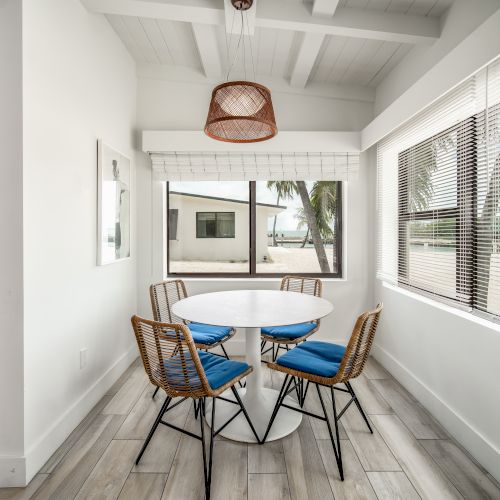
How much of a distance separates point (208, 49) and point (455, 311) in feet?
8.82

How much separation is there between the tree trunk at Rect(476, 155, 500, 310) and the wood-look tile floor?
890 millimetres

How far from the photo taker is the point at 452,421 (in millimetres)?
2105

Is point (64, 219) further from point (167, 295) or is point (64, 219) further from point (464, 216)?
point (464, 216)

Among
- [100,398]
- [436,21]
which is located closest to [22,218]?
[100,398]

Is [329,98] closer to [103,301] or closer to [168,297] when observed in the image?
[168,297]

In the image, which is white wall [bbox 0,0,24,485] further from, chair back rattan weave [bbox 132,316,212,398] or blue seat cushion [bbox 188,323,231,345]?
blue seat cushion [bbox 188,323,231,345]

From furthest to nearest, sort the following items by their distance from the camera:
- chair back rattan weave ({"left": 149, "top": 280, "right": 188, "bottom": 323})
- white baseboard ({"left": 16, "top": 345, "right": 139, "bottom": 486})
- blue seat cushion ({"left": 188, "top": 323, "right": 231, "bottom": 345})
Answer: chair back rattan weave ({"left": 149, "top": 280, "right": 188, "bottom": 323})
blue seat cushion ({"left": 188, "top": 323, "right": 231, "bottom": 345})
white baseboard ({"left": 16, "top": 345, "right": 139, "bottom": 486})

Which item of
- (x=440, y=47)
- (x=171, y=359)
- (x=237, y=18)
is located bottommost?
(x=171, y=359)

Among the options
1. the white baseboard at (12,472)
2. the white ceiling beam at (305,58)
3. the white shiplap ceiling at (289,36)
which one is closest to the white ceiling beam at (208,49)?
the white shiplap ceiling at (289,36)

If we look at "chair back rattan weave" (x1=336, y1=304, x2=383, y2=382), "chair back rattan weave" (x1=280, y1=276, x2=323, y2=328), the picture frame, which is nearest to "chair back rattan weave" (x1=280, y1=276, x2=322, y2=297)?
"chair back rattan weave" (x1=280, y1=276, x2=323, y2=328)

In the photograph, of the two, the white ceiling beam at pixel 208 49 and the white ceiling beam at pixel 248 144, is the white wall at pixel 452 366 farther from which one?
the white ceiling beam at pixel 208 49

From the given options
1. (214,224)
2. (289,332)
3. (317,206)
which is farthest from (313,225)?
(289,332)

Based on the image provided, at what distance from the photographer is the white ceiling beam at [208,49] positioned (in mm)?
2595

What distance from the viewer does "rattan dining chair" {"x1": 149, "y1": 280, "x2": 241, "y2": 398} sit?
8.18 feet
